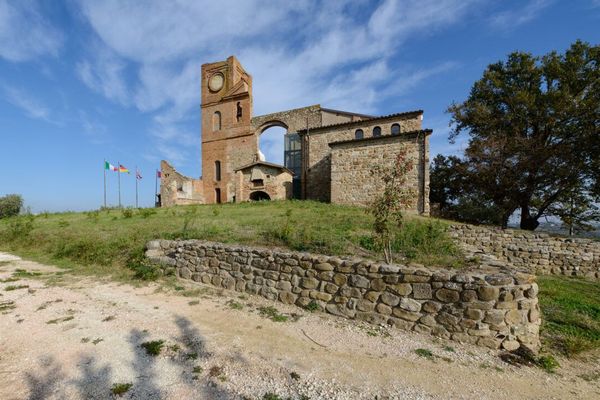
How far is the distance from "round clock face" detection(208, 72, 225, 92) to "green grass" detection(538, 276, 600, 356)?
32550 millimetres

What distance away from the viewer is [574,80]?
591 inches

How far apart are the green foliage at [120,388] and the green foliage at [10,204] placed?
152 ft

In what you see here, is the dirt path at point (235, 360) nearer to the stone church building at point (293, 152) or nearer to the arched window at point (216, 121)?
the stone church building at point (293, 152)

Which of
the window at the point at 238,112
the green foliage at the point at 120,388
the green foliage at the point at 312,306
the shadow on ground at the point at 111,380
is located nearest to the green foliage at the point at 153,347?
the shadow on ground at the point at 111,380

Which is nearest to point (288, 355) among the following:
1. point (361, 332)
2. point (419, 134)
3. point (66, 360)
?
point (361, 332)

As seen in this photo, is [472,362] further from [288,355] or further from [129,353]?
[129,353]

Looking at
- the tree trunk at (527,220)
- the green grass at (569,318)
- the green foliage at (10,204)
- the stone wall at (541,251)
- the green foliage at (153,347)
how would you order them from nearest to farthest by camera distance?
1. the green foliage at (153,347)
2. the green grass at (569,318)
3. the stone wall at (541,251)
4. the tree trunk at (527,220)
5. the green foliage at (10,204)

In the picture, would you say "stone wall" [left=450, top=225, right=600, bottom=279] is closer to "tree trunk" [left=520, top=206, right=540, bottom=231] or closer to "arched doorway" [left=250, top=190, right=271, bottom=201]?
"tree trunk" [left=520, top=206, right=540, bottom=231]

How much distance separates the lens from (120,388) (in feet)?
8.66

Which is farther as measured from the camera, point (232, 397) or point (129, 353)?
point (129, 353)

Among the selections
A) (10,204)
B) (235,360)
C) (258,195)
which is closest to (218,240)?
(235,360)

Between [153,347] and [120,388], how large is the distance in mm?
743

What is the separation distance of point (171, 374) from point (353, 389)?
6.82 feet

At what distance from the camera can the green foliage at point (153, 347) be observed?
3299 mm
